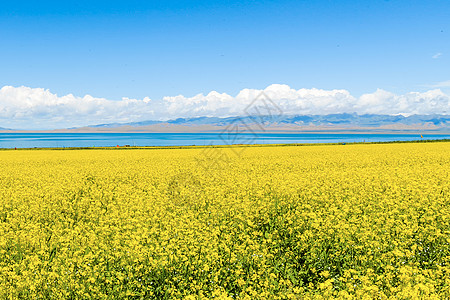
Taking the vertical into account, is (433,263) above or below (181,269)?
below

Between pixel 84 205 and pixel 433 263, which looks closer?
pixel 433 263

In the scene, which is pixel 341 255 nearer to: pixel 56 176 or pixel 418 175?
pixel 418 175

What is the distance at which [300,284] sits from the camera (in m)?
6.72

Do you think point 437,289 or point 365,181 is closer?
point 437,289

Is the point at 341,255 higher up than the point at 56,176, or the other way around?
the point at 56,176

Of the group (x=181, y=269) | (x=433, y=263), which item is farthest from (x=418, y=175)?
(x=181, y=269)

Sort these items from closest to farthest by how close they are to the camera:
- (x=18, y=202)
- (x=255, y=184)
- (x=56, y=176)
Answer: (x=18, y=202) → (x=255, y=184) → (x=56, y=176)

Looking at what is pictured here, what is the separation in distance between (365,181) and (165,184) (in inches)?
352

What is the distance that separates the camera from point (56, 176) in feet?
61.9

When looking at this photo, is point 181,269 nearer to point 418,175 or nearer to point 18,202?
point 18,202

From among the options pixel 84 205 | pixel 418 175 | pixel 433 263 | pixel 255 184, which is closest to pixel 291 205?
pixel 255 184

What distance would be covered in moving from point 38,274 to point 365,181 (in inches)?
506

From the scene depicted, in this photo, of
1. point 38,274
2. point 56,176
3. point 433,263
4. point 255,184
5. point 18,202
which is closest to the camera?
point 38,274

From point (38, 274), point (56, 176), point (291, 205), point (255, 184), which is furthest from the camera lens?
point (56, 176)
